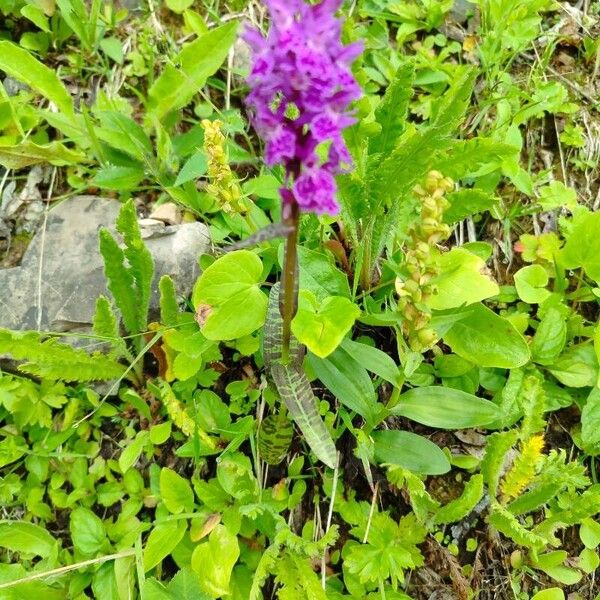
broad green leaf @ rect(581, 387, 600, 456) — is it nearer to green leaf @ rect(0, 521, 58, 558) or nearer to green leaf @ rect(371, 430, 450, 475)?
green leaf @ rect(371, 430, 450, 475)

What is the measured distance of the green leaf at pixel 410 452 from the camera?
2209mm

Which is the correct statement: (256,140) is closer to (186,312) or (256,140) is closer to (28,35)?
(186,312)

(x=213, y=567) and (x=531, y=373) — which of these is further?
(x=531, y=373)

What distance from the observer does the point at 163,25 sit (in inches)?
132

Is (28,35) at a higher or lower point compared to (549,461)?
higher

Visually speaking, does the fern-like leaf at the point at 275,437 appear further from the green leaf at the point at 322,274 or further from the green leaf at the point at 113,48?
the green leaf at the point at 113,48

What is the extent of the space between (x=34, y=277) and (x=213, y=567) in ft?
4.83

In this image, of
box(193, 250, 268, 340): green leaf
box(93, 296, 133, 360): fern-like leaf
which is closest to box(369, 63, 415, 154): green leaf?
box(193, 250, 268, 340): green leaf

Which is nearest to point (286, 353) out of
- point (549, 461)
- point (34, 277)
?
point (549, 461)

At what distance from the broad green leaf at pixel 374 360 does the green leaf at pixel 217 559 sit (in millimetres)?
761

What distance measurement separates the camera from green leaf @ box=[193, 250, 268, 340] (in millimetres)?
2105

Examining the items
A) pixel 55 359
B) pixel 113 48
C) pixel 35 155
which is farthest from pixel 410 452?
pixel 113 48

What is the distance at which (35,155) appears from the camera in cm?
288

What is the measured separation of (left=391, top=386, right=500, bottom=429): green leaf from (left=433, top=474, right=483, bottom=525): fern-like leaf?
198 mm
